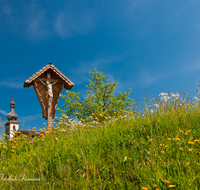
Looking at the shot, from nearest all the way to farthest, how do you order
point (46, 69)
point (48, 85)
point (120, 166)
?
point (120, 166), point (46, 69), point (48, 85)

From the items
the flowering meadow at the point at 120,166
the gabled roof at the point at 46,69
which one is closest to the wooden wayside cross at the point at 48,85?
the gabled roof at the point at 46,69

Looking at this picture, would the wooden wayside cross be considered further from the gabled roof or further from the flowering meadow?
the flowering meadow

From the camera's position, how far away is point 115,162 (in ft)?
10.7

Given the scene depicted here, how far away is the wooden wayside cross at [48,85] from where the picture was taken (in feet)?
38.4

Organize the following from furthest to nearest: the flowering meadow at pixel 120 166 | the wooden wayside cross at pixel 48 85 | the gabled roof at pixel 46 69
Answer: the wooden wayside cross at pixel 48 85 < the gabled roof at pixel 46 69 < the flowering meadow at pixel 120 166

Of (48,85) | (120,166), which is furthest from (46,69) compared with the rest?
(120,166)

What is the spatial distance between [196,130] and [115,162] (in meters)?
2.29

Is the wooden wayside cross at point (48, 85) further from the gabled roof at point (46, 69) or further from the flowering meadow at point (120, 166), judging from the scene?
the flowering meadow at point (120, 166)

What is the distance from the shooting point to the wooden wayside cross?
38.4ft

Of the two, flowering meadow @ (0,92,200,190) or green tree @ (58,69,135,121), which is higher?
green tree @ (58,69,135,121)

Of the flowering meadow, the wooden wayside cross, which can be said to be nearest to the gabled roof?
the wooden wayside cross

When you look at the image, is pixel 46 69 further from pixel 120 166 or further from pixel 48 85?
pixel 120 166

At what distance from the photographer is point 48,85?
39.3ft

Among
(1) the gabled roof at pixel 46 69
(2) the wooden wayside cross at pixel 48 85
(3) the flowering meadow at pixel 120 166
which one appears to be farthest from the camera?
(2) the wooden wayside cross at pixel 48 85
